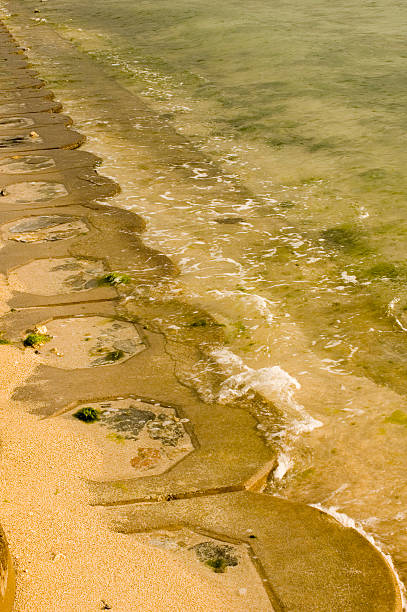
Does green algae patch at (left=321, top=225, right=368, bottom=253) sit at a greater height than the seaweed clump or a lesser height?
lesser

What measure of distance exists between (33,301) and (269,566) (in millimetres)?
2491

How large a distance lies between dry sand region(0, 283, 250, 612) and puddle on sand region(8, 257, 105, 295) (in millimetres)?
1674

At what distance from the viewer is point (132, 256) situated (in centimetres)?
533

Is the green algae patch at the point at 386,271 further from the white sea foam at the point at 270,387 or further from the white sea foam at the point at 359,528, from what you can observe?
the white sea foam at the point at 359,528

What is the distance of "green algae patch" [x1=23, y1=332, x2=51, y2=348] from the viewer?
404 cm

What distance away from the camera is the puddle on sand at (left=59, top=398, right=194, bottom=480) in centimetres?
309

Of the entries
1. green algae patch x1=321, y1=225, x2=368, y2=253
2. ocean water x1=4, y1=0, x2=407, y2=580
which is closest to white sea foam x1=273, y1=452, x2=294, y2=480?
ocean water x1=4, y1=0, x2=407, y2=580

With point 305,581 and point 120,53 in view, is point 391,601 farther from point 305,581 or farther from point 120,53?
point 120,53

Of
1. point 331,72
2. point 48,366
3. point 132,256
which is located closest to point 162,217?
point 132,256

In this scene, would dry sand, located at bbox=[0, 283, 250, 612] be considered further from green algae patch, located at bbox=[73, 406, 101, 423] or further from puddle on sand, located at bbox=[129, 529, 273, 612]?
green algae patch, located at bbox=[73, 406, 101, 423]

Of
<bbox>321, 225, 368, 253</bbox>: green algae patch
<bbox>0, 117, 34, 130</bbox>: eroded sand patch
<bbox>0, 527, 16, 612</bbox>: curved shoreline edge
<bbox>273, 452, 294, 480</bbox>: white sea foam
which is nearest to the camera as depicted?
<bbox>0, 527, 16, 612</bbox>: curved shoreline edge

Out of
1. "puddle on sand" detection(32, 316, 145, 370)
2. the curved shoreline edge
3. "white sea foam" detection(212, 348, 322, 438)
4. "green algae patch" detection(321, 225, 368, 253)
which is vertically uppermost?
the curved shoreline edge

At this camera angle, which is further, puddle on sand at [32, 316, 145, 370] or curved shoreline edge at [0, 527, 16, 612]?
puddle on sand at [32, 316, 145, 370]

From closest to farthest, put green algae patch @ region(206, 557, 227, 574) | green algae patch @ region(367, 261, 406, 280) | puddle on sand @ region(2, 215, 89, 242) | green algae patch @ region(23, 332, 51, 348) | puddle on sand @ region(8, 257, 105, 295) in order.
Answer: green algae patch @ region(206, 557, 227, 574) < green algae patch @ region(23, 332, 51, 348) < puddle on sand @ region(8, 257, 105, 295) < green algae patch @ region(367, 261, 406, 280) < puddle on sand @ region(2, 215, 89, 242)
